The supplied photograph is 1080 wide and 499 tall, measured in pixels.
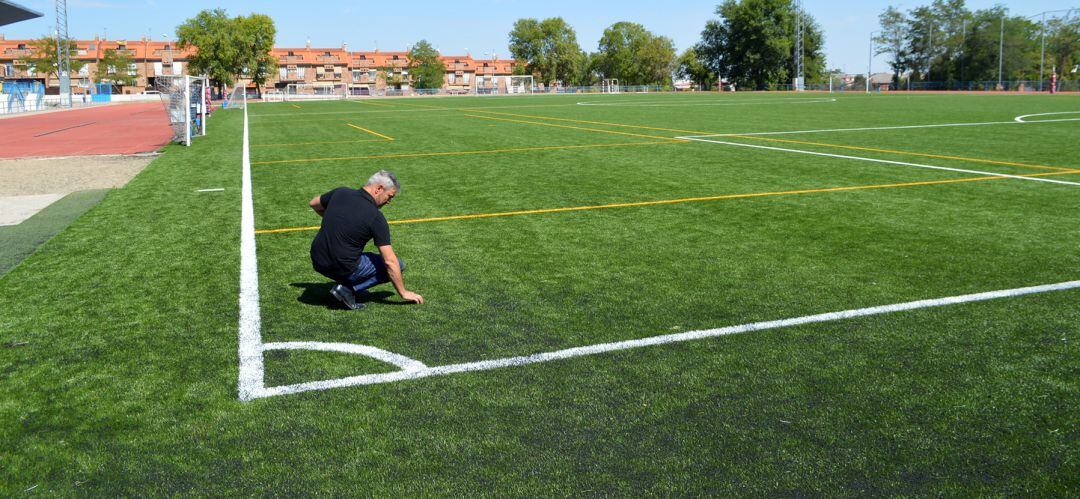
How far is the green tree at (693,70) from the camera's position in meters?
134

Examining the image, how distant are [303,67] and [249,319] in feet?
578

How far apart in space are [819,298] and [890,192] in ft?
18.9

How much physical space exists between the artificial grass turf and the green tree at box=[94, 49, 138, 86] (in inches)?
5164

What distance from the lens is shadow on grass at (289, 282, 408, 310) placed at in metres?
6.05

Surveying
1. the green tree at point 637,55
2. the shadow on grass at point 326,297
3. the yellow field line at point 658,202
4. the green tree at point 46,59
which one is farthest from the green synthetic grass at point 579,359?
the green tree at point 637,55

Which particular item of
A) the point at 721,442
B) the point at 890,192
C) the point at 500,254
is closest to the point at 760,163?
the point at 890,192

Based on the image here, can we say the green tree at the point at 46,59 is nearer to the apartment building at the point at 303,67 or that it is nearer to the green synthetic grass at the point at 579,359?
the apartment building at the point at 303,67

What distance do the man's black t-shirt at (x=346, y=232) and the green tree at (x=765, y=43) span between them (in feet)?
395

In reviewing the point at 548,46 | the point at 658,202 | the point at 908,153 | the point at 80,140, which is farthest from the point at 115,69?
the point at 658,202

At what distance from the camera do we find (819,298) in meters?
5.96

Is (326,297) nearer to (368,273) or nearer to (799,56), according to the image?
(368,273)

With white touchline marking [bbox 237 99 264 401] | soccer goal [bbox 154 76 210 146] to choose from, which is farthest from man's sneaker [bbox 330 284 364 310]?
soccer goal [bbox 154 76 210 146]

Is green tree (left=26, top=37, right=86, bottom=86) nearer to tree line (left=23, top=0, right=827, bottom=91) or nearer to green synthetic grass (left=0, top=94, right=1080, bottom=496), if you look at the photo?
tree line (left=23, top=0, right=827, bottom=91)

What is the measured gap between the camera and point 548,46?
160 metres
